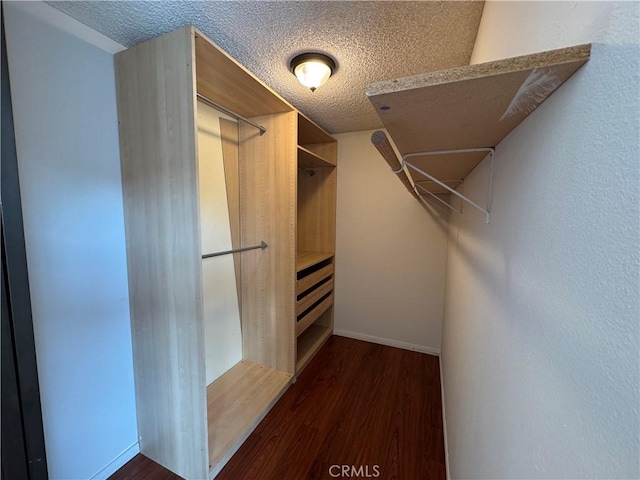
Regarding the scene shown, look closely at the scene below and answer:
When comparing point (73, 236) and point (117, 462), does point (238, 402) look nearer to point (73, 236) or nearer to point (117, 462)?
point (117, 462)

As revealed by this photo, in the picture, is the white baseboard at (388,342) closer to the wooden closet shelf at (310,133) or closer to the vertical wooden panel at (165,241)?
the vertical wooden panel at (165,241)

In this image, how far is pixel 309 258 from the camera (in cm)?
272

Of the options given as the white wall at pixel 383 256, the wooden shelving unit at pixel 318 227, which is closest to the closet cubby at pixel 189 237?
the wooden shelving unit at pixel 318 227

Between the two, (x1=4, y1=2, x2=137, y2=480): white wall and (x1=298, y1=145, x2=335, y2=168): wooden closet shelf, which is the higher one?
(x1=298, y1=145, x2=335, y2=168): wooden closet shelf

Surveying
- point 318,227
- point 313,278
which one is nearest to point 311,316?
point 313,278

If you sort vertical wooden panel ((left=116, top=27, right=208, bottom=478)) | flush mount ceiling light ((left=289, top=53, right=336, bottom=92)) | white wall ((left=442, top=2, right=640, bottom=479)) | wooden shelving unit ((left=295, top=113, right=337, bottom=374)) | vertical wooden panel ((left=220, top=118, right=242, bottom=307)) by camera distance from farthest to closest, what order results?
wooden shelving unit ((left=295, top=113, right=337, bottom=374)), vertical wooden panel ((left=220, top=118, right=242, bottom=307)), flush mount ceiling light ((left=289, top=53, right=336, bottom=92)), vertical wooden panel ((left=116, top=27, right=208, bottom=478)), white wall ((left=442, top=2, right=640, bottom=479))

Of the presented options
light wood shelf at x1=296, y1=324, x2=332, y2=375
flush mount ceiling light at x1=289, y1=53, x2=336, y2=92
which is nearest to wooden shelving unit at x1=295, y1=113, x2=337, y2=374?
light wood shelf at x1=296, y1=324, x2=332, y2=375

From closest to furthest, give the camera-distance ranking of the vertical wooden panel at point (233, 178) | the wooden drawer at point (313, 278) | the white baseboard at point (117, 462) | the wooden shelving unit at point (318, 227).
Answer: the white baseboard at point (117, 462), the vertical wooden panel at point (233, 178), the wooden drawer at point (313, 278), the wooden shelving unit at point (318, 227)

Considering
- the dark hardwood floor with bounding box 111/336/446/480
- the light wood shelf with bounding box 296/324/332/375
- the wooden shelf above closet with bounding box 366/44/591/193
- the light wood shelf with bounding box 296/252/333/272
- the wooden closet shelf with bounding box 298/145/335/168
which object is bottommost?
the dark hardwood floor with bounding box 111/336/446/480

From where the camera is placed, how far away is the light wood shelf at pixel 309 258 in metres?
2.38

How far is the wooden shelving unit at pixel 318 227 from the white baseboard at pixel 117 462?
1.36 meters

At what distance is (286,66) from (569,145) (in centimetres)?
170

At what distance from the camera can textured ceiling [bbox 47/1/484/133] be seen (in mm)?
1175

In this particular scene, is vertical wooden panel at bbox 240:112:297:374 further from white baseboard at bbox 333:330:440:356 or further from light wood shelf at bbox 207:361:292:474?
white baseboard at bbox 333:330:440:356
